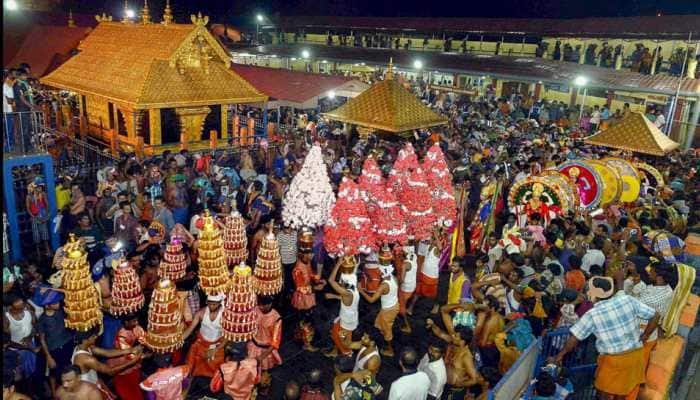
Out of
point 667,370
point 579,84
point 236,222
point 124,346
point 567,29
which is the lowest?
point 667,370

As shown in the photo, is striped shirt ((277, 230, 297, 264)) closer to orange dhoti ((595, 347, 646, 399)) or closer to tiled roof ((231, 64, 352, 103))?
orange dhoti ((595, 347, 646, 399))

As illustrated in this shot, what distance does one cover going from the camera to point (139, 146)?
14.2 m

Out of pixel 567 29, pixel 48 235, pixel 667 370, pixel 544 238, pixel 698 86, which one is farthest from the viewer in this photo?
pixel 567 29

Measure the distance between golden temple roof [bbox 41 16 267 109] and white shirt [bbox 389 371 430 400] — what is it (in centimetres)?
1198

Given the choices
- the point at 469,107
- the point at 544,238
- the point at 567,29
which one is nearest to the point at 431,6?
the point at 567,29

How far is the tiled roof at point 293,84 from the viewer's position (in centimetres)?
1932

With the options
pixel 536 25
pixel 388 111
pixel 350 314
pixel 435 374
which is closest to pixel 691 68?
pixel 536 25

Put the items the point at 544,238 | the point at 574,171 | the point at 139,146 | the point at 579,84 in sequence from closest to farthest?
1. the point at 544,238
2. the point at 574,171
3. the point at 139,146
4. the point at 579,84

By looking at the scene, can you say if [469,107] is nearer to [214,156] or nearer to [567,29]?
[567,29]

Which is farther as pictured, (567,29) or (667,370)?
(567,29)

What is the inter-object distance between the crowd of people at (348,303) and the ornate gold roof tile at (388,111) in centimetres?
280

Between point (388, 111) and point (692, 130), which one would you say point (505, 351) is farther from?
point (692, 130)

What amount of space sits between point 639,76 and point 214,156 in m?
17.9

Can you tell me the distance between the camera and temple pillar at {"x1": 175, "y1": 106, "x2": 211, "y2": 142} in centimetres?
1579
